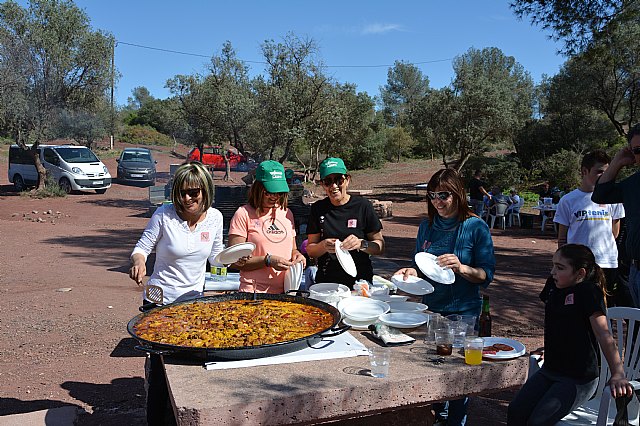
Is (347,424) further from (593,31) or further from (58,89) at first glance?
(58,89)

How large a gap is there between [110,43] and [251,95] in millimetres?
6140

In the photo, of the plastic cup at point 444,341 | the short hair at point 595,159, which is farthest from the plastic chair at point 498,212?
the plastic cup at point 444,341

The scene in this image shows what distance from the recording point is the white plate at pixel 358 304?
2.95 m

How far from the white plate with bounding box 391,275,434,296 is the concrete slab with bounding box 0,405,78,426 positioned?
2086 millimetres

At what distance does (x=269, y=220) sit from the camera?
3543 millimetres

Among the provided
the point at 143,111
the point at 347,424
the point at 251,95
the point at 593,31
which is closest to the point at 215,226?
the point at 347,424

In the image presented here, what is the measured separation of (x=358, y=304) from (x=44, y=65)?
827 inches

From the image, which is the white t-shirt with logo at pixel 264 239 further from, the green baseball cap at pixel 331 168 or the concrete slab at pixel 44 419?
the concrete slab at pixel 44 419

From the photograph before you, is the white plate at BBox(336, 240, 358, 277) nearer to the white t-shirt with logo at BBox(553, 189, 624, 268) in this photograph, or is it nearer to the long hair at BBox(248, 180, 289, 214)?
the long hair at BBox(248, 180, 289, 214)

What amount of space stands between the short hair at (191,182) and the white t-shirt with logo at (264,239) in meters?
0.37

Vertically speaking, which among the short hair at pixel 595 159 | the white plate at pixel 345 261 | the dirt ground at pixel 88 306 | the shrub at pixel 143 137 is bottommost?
the dirt ground at pixel 88 306

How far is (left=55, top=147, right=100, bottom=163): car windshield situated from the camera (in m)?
22.0

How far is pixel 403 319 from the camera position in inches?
111

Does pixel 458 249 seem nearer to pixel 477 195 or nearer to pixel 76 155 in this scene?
pixel 477 195
